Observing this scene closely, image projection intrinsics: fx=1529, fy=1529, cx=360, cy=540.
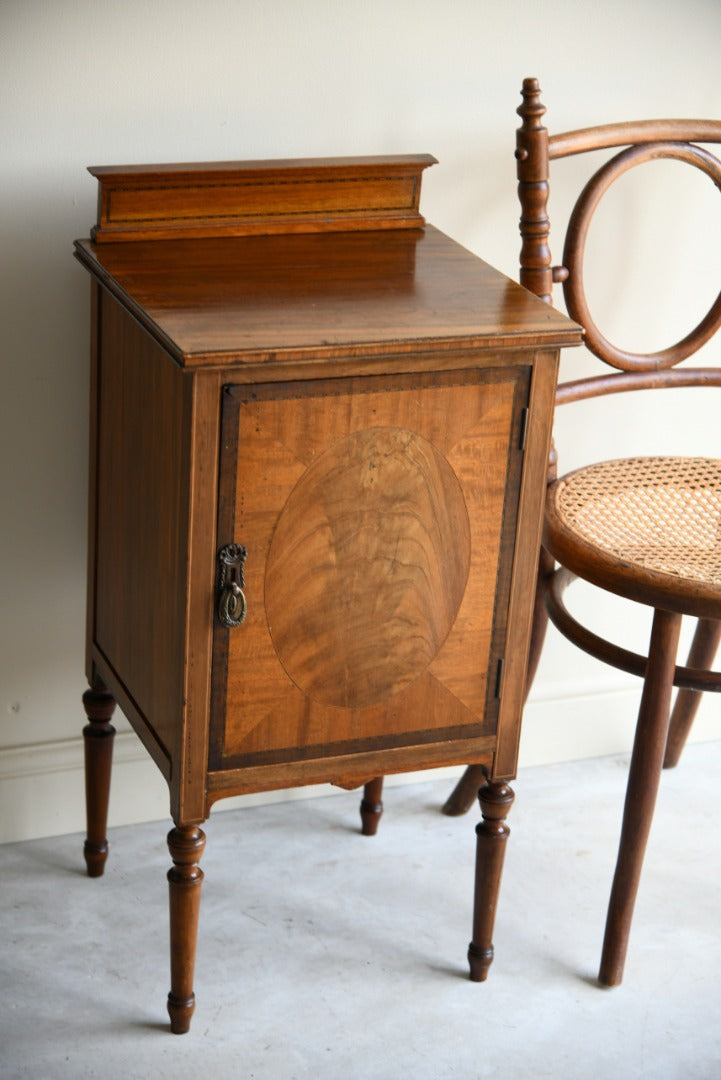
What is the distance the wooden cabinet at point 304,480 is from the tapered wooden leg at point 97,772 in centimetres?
11

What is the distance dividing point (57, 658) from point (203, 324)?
0.65 m

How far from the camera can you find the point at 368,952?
1.77 m

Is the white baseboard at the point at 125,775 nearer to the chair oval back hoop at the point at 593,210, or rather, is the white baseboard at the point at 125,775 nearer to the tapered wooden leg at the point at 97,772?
the tapered wooden leg at the point at 97,772

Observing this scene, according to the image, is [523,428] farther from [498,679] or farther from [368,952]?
[368,952]

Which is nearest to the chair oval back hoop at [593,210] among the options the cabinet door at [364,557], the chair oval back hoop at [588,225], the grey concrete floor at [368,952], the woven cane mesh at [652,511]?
the chair oval back hoop at [588,225]

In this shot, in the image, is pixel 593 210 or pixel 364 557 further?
pixel 593 210

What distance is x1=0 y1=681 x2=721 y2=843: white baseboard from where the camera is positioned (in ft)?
6.19

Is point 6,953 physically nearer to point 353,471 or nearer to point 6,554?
point 6,554

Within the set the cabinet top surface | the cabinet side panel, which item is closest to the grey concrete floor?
the cabinet side panel

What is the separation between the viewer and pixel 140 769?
195 cm

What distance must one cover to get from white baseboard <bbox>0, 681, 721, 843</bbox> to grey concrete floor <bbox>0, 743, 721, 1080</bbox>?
0.02m

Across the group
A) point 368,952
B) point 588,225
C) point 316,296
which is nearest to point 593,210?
point 588,225

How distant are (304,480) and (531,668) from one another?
0.65 metres

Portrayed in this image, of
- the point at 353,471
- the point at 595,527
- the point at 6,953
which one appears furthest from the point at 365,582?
the point at 6,953
